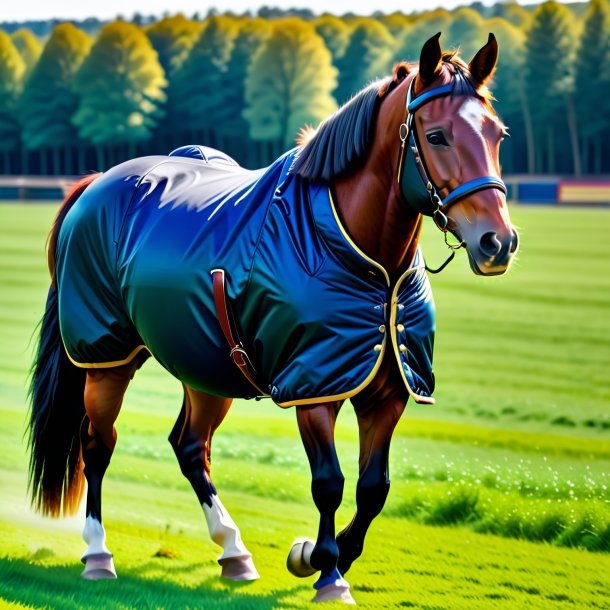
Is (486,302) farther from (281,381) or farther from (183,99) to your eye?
(183,99)

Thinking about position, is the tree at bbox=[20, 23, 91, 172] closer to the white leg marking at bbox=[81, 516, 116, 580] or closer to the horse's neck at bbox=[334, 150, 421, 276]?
the white leg marking at bbox=[81, 516, 116, 580]

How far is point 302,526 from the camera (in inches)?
278

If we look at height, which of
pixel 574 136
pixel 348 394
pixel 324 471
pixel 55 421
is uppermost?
pixel 348 394

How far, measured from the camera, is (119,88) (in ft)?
229

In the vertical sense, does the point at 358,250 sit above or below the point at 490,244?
below

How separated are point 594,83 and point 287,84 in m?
20.4

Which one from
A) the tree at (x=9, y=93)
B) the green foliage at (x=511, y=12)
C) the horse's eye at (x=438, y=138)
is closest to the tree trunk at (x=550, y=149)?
the green foliage at (x=511, y=12)

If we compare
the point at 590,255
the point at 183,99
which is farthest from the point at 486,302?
the point at 183,99

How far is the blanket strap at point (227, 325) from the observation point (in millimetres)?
5016

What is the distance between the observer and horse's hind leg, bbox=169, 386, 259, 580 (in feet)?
19.0

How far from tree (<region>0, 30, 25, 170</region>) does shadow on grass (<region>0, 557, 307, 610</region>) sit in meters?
65.1

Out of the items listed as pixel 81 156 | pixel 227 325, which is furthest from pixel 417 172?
pixel 81 156

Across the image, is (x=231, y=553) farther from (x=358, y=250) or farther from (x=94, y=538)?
(x=358, y=250)

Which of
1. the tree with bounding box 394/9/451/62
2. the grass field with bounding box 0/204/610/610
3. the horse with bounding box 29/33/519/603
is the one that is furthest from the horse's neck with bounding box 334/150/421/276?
the tree with bounding box 394/9/451/62
